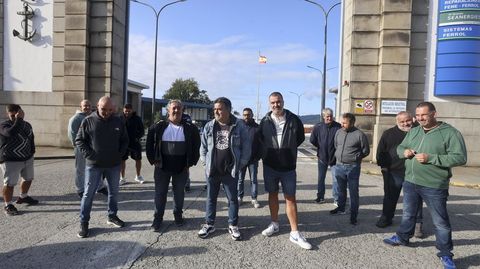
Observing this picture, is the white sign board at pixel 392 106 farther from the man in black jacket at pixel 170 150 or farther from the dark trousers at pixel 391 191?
the man in black jacket at pixel 170 150

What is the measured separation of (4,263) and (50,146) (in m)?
14.7

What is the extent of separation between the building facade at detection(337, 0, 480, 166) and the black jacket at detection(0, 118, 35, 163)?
12264 millimetres

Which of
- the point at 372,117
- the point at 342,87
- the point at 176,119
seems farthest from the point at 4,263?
the point at 342,87

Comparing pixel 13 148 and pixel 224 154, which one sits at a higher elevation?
pixel 224 154

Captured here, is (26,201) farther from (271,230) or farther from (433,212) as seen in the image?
(433,212)

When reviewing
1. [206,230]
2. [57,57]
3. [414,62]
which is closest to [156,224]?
[206,230]

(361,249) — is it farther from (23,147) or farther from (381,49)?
(381,49)

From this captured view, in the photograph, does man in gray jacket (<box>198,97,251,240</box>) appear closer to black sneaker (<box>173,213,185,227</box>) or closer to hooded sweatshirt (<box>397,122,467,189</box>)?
black sneaker (<box>173,213,185,227</box>)

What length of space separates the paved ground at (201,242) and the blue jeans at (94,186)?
297mm

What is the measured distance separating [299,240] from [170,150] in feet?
6.92

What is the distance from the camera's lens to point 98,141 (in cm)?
518

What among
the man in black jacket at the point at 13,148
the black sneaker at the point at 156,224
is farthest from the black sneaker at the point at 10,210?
the black sneaker at the point at 156,224

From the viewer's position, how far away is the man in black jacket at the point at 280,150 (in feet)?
16.6

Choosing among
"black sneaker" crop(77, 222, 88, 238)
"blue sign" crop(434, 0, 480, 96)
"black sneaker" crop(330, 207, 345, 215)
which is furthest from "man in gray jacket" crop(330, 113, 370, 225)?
"blue sign" crop(434, 0, 480, 96)
